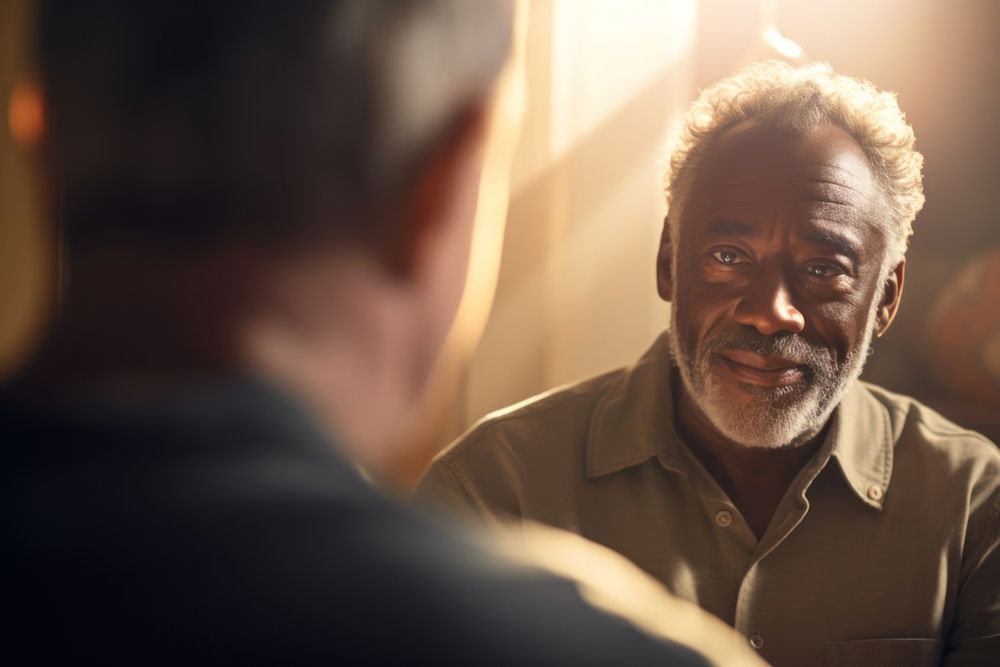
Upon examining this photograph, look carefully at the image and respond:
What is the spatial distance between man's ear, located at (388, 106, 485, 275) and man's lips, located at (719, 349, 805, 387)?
1008 mm

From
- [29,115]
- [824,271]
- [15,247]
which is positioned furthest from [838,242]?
[15,247]

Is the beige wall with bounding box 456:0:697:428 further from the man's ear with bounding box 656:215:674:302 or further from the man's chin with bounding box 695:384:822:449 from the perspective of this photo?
the man's chin with bounding box 695:384:822:449

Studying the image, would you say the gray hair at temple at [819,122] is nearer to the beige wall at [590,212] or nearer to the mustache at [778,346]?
the mustache at [778,346]

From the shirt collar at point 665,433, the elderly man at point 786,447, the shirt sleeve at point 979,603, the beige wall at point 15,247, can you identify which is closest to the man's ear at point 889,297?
the elderly man at point 786,447

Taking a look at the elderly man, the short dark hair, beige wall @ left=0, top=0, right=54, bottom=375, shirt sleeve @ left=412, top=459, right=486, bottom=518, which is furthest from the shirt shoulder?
beige wall @ left=0, top=0, right=54, bottom=375

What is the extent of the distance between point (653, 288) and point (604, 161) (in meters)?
0.29

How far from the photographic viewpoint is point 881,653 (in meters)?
1.31

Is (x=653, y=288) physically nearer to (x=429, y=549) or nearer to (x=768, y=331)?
(x=768, y=331)

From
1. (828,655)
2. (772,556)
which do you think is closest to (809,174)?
(772,556)

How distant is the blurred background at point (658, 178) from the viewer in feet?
6.53

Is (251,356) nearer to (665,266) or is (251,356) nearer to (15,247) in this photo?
(665,266)

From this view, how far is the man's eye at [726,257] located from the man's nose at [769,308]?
0.14ft

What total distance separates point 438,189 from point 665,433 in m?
1.10

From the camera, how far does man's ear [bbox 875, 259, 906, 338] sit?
4.99 ft
